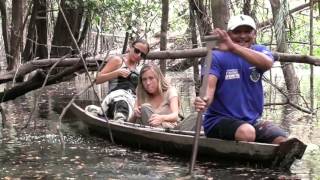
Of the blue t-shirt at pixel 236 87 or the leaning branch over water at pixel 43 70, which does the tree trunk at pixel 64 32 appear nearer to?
the leaning branch over water at pixel 43 70

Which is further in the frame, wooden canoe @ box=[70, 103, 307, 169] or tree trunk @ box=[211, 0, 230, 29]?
tree trunk @ box=[211, 0, 230, 29]

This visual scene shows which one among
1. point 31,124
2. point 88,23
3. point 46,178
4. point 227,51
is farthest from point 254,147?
point 88,23

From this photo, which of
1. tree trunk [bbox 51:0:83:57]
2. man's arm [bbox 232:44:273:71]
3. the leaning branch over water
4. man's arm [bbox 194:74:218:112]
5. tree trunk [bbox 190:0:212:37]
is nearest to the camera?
man's arm [bbox 232:44:273:71]

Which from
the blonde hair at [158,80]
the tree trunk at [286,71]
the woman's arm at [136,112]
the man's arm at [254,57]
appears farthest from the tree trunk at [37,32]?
the man's arm at [254,57]

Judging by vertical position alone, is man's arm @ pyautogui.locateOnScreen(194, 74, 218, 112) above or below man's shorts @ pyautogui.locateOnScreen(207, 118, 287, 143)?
above

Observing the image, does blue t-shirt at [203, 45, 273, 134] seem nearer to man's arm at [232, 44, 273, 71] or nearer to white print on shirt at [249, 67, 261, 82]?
white print on shirt at [249, 67, 261, 82]

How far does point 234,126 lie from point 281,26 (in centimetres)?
217

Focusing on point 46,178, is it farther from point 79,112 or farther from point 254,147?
point 79,112

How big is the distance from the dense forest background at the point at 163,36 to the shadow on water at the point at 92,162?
0.74 metres

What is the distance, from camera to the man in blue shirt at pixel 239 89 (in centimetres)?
536

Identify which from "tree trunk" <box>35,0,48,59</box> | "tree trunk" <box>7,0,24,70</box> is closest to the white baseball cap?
"tree trunk" <box>7,0,24,70</box>

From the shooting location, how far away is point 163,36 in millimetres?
11484

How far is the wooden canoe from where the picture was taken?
5.43 m

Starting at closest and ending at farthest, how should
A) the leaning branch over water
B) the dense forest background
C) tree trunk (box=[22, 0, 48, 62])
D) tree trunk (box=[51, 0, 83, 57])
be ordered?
the dense forest background, the leaning branch over water, tree trunk (box=[22, 0, 48, 62]), tree trunk (box=[51, 0, 83, 57])
